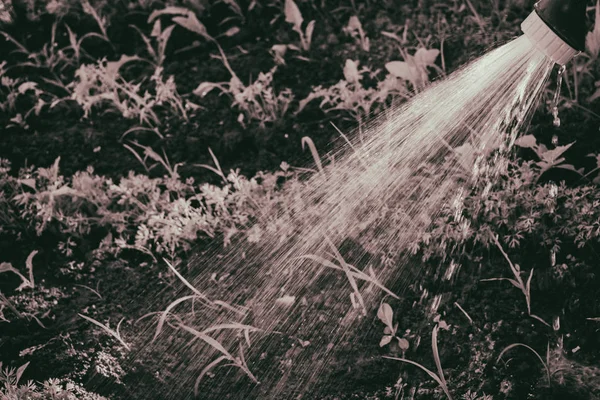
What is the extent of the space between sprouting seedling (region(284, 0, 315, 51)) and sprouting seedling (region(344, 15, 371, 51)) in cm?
20

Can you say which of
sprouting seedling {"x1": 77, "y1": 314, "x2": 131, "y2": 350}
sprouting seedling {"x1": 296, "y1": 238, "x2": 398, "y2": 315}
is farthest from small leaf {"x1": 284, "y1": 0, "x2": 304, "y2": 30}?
sprouting seedling {"x1": 77, "y1": 314, "x2": 131, "y2": 350}

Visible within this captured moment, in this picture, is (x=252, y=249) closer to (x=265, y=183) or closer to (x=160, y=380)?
(x=265, y=183)

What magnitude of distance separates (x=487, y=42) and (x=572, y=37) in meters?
1.73

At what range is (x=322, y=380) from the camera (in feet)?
6.80

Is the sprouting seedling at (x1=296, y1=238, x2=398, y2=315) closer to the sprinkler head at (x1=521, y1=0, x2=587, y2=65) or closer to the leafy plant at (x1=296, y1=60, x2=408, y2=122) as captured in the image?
the leafy plant at (x1=296, y1=60, x2=408, y2=122)

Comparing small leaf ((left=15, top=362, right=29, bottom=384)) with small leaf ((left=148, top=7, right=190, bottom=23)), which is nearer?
small leaf ((left=15, top=362, right=29, bottom=384))

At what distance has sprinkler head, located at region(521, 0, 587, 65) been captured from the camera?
1335mm

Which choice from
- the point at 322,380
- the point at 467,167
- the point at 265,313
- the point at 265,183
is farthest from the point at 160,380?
the point at 467,167

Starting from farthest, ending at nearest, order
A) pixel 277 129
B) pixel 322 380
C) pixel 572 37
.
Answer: pixel 277 129, pixel 322 380, pixel 572 37

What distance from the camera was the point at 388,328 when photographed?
2.12 meters

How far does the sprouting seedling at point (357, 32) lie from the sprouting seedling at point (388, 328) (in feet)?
5.03

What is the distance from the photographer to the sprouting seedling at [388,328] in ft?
6.77

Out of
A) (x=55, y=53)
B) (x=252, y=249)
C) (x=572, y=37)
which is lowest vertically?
(x=252, y=249)

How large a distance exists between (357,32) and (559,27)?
6.56 feet
